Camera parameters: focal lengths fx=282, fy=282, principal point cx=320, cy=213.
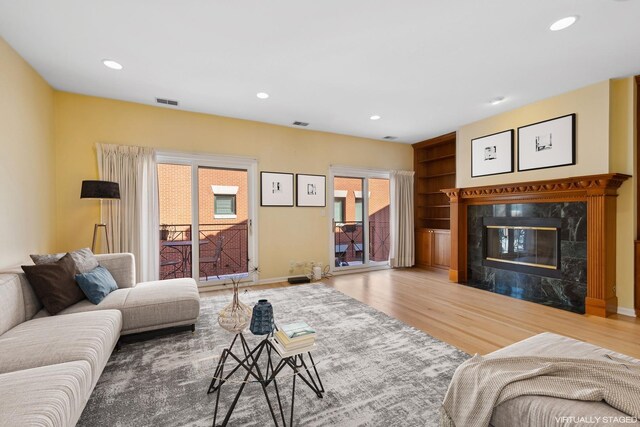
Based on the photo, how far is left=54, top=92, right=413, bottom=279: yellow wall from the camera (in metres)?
3.74

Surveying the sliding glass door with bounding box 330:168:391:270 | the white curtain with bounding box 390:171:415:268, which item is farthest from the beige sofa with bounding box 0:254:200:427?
the white curtain with bounding box 390:171:415:268

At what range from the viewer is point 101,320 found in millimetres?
2145

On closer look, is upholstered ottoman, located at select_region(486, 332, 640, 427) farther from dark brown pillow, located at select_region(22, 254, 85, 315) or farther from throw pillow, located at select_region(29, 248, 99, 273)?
throw pillow, located at select_region(29, 248, 99, 273)

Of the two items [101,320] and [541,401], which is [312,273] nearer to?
[101,320]

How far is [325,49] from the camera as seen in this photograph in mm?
2779

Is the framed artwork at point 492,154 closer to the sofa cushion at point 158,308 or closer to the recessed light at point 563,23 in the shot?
the recessed light at point 563,23

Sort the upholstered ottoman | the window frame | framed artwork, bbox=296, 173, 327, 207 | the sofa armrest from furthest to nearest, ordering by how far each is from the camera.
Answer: the window frame, framed artwork, bbox=296, 173, 327, 207, the sofa armrest, the upholstered ottoman

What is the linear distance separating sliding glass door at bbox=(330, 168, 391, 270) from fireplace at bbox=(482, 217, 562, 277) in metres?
2.14

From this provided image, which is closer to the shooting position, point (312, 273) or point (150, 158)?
point (150, 158)

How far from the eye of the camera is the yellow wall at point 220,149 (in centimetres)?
374

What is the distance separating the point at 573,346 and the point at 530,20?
2505 millimetres

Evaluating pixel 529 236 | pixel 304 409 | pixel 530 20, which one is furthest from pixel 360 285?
pixel 530 20

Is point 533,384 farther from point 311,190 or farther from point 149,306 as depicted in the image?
point 311,190

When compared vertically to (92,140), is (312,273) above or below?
below
